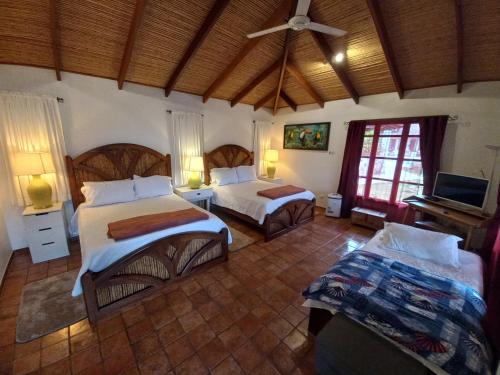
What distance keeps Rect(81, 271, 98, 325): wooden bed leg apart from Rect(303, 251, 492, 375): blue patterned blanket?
1796 mm

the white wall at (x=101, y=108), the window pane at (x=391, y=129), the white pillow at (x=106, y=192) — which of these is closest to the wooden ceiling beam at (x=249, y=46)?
the white wall at (x=101, y=108)

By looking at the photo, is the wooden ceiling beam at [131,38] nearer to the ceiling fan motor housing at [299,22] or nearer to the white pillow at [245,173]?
the ceiling fan motor housing at [299,22]

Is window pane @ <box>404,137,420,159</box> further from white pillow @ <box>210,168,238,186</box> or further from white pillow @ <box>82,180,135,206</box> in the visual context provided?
white pillow @ <box>82,180,135,206</box>

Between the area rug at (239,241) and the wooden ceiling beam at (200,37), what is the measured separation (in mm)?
2784

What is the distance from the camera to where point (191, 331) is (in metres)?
1.72

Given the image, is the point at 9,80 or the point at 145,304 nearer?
the point at 145,304

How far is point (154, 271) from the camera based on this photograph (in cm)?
209

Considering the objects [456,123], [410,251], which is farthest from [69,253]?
[456,123]

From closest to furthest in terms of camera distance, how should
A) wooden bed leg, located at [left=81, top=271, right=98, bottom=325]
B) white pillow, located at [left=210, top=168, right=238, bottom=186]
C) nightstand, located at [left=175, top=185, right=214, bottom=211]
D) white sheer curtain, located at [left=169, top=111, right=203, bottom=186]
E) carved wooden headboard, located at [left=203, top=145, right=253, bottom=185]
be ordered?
1. wooden bed leg, located at [left=81, top=271, right=98, bottom=325]
2. nightstand, located at [left=175, top=185, right=214, bottom=211]
3. white sheer curtain, located at [left=169, top=111, right=203, bottom=186]
4. white pillow, located at [left=210, top=168, right=238, bottom=186]
5. carved wooden headboard, located at [left=203, top=145, right=253, bottom=185]

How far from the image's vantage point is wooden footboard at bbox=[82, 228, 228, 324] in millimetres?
1765

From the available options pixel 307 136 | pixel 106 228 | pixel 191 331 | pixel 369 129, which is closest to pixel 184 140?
pixel 106 228

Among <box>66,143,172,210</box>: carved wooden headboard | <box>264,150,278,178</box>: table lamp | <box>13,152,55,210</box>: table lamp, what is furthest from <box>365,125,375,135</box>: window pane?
<box>13,152,55,210</box>: table lamp

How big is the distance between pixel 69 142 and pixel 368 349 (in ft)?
13.6

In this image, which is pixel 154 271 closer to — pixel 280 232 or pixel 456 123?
pixel 280 232
